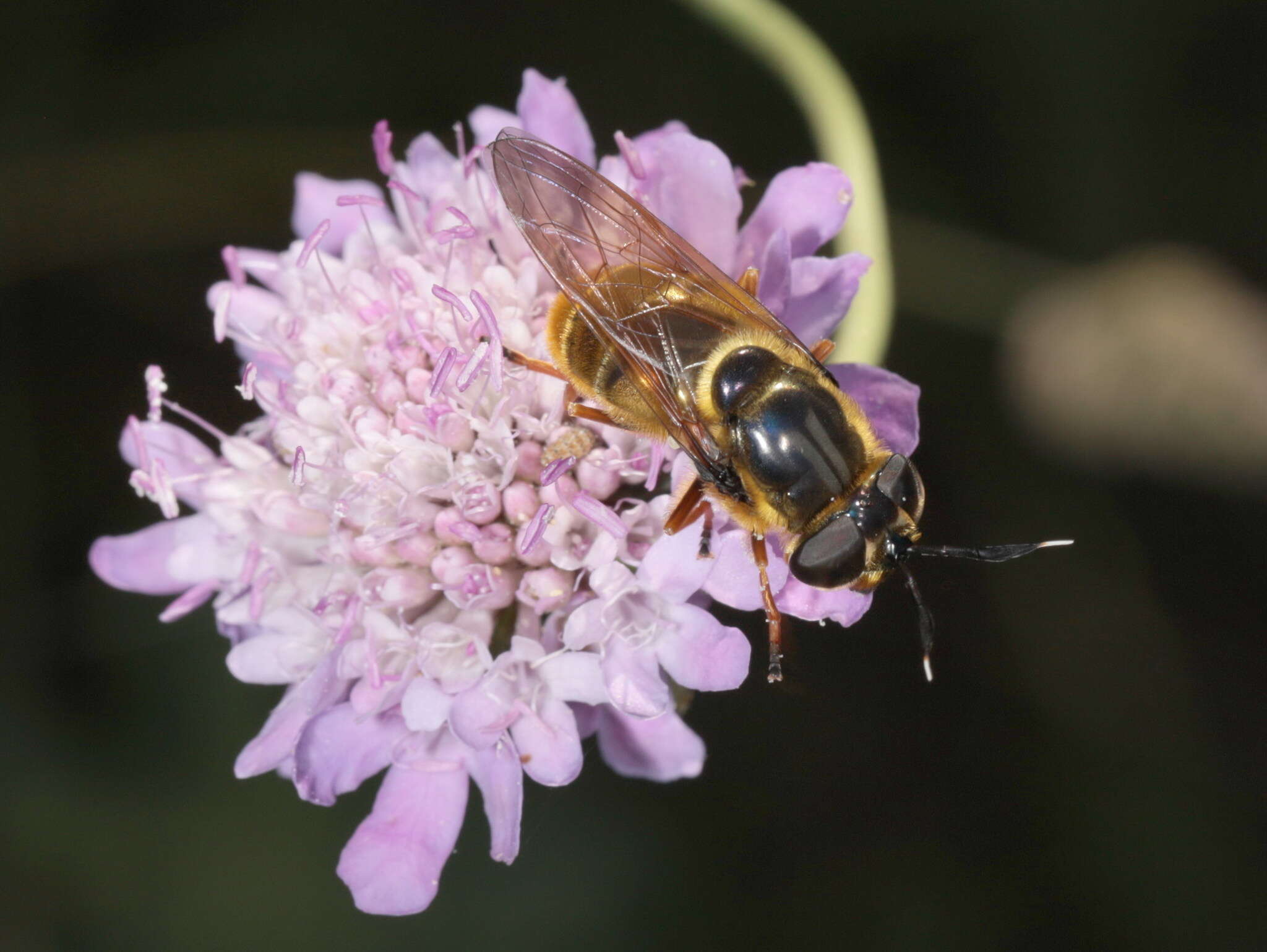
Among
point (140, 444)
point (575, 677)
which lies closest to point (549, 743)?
point (575, 677)

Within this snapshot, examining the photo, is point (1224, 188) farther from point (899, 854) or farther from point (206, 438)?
point (206, 438)

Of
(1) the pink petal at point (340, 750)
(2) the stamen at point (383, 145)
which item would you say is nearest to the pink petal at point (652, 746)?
(1) the pink petal at point (340, 750)

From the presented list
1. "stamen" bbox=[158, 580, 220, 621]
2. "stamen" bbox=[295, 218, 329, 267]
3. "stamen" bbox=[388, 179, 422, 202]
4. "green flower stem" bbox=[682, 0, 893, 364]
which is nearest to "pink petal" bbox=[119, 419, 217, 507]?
"stamen" bbox=[158, 580, 220, 621]

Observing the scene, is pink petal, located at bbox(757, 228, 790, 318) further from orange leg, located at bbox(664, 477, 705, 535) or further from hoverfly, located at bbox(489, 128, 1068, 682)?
orange leg, located at bbox(664, 477, 705, 535)

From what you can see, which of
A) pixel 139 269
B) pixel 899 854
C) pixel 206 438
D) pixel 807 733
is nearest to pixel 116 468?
pixel 206 438

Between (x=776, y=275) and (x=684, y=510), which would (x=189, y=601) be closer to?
(x=684, y=510)
